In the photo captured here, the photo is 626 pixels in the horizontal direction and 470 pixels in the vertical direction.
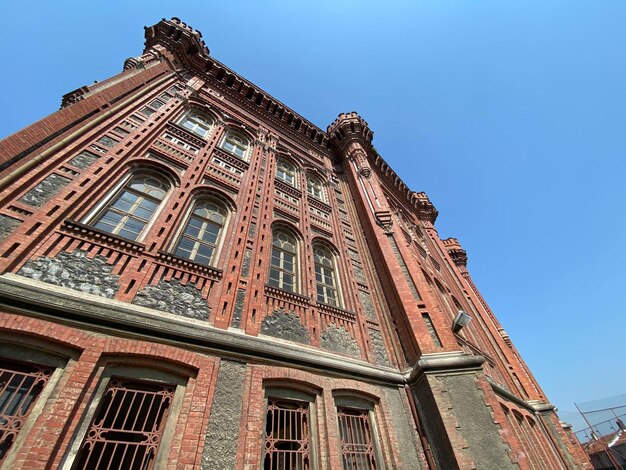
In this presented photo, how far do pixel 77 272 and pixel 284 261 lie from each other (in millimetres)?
4329

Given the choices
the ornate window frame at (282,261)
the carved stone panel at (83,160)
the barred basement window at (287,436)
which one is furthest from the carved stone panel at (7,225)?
the barred basement window at (287,436)

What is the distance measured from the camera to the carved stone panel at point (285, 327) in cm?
550

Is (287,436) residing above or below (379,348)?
below

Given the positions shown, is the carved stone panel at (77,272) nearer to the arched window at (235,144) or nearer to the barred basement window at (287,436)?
the barred basement window at (287,436)

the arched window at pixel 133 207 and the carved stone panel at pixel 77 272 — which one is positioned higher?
the arched window at pixel 133 207

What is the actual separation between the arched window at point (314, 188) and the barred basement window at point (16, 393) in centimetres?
899

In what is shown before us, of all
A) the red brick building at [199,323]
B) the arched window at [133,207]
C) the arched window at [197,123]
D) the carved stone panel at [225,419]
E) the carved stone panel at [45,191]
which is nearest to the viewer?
the red brick building at [199,323]

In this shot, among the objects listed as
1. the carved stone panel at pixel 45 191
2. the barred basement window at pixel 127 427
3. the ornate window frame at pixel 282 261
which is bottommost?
the barred basement window at pixel 127 427

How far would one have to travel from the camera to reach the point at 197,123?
985cm

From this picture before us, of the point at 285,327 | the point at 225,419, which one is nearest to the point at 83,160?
the point at 285,327

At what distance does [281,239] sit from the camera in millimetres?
8227

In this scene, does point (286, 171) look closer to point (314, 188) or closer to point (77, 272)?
point (314, 188)

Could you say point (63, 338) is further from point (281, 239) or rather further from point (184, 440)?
point (281, 239)

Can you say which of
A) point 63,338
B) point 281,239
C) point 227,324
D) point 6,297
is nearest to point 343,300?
point 281,239
